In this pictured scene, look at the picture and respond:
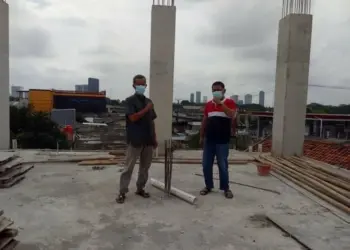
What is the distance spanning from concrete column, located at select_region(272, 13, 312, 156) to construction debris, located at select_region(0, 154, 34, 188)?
5.30 m

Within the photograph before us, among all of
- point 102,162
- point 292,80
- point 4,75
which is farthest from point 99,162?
point 292,80

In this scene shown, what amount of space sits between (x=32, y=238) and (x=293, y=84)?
6.12m

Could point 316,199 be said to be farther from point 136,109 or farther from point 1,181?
point 1,181

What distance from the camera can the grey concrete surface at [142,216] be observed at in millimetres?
2789

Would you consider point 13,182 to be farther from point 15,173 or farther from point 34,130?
point 34,130

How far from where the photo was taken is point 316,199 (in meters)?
4.20

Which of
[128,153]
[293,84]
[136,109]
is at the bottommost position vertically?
[128,153]

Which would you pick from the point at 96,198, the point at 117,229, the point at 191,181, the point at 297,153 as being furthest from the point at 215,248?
the point at 297,153

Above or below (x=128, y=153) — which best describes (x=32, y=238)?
below

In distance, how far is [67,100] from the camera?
4312 centimetres

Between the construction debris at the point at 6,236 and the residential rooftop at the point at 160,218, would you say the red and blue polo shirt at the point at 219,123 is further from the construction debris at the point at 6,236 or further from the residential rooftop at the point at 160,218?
the construction debris at the point at 6,236

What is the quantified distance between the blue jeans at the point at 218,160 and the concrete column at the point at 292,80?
352cm

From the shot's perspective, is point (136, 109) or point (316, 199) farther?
point (316, 199)

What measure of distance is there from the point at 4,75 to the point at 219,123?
18.9 ft
